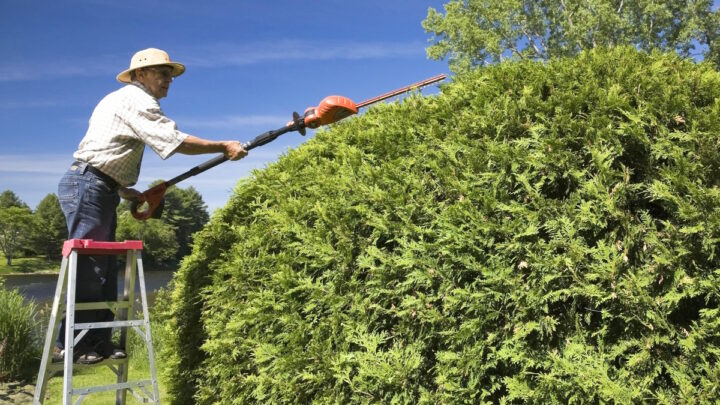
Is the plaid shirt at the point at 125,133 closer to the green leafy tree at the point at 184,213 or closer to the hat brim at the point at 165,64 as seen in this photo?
the hat brim at the point at 165,64

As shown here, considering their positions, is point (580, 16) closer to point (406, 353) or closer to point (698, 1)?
point (698, 1)

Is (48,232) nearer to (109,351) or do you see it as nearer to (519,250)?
(109,351)

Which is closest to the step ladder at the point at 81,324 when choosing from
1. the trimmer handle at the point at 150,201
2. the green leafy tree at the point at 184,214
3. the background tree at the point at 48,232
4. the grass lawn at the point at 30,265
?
the trimmer handle at the point at 150,201

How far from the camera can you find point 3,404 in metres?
6.02

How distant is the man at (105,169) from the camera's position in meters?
3.99

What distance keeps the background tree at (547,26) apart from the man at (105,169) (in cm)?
2655

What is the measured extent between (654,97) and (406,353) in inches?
76.1

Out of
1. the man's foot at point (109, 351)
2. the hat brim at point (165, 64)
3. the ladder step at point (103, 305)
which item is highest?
the hat brim at point (165, 64)

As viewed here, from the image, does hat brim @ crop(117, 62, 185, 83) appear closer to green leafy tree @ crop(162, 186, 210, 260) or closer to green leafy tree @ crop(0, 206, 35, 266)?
green leafy tree @ crop(162, 186, 210, 260)

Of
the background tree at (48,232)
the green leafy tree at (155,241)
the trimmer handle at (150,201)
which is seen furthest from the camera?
the background tree at (48,232)

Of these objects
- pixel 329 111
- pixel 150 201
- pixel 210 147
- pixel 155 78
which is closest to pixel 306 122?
pixel 329 111

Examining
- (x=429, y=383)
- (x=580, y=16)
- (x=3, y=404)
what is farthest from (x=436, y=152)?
(x=580, y=16)

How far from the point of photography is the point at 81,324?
376cm

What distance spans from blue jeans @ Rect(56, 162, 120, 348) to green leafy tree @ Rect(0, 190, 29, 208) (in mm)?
103131
